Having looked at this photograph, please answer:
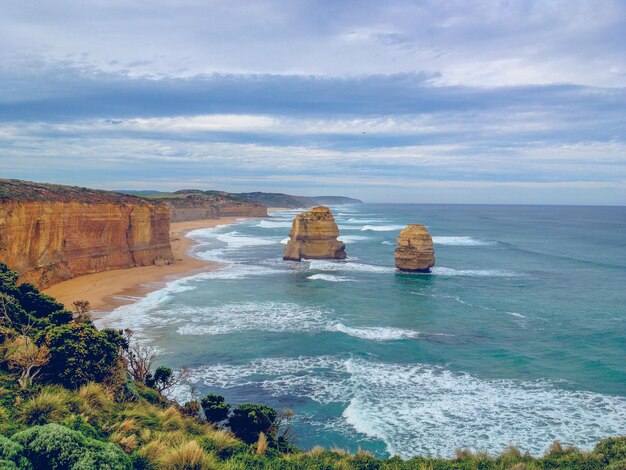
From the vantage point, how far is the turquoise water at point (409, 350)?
55.6 feet

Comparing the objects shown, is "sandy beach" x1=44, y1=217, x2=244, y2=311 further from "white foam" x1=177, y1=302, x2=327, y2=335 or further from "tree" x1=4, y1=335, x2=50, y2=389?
"tree" x1=4, y1=335, x2=50, y2=389

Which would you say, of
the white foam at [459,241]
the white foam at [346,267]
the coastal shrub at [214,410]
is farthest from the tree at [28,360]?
the white foam at [459,241]

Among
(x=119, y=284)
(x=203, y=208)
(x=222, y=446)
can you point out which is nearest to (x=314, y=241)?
(x=119, y=284)

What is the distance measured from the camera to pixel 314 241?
54344 millimetres

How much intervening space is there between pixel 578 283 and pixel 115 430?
135 ft

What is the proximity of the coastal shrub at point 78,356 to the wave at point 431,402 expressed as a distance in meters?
4.90

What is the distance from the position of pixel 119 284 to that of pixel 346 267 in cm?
2191

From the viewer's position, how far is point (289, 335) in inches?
1055

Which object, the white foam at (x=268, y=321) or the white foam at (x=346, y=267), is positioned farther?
the white foam at (x=346, y=267)

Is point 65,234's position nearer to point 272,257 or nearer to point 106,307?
point 106,307

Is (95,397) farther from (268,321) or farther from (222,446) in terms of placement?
(268,321)

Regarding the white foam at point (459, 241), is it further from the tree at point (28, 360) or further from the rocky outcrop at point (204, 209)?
the tree at point (28, 360)

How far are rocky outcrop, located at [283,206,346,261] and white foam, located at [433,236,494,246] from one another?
27960mm

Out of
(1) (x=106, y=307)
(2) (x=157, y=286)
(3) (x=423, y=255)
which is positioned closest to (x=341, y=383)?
(1) (x=106, y=307)
